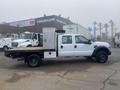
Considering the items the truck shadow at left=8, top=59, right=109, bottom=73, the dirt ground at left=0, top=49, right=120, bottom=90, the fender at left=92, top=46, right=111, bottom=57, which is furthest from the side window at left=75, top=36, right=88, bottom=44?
the dirt ground at left=0, top=49, right=120, bottom=90

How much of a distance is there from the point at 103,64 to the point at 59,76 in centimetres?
467

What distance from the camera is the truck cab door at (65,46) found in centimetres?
1564

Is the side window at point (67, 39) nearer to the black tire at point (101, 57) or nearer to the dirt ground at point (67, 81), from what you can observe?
the black tire at point (101, 57)

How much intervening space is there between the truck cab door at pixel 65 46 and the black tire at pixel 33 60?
1436 mm

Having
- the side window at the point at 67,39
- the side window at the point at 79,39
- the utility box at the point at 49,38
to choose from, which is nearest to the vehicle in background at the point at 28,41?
the side window at the point at 67,39

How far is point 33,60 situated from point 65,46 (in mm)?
2191

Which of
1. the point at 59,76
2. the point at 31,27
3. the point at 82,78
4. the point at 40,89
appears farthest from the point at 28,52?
the point at 31,27

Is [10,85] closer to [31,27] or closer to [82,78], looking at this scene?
[82,78]

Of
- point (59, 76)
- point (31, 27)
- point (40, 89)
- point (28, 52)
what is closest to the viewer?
point (40, 89)

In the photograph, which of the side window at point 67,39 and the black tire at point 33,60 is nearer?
the black tire at point 33,60

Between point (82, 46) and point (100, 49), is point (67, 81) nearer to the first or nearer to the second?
point (82, 46)

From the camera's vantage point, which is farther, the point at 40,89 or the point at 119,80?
the point at 119,80

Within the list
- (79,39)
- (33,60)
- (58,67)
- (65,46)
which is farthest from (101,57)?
(33,60)

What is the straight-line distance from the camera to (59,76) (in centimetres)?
1185
